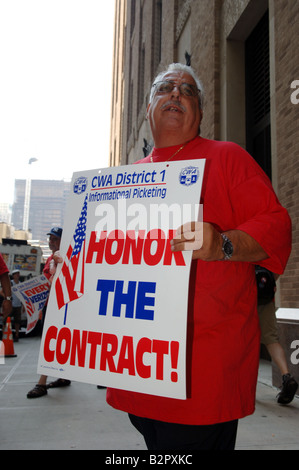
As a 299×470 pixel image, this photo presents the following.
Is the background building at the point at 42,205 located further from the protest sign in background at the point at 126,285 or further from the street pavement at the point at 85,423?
the protest sign in background at the point at 126,285

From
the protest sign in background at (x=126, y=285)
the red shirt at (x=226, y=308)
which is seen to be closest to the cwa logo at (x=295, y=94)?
the red shirt at (x=226, y=308)

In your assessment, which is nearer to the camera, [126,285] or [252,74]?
A: [126,285]

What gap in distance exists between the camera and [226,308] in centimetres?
147

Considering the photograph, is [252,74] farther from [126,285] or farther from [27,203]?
[27,203]

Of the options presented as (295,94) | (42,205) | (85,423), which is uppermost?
(42,205)

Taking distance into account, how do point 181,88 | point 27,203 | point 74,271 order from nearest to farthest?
point 74,271 < point 181,88 < point 27,203

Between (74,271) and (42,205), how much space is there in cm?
15767

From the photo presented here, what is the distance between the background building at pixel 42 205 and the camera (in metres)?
153

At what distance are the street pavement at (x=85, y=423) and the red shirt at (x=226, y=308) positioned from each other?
2080mm

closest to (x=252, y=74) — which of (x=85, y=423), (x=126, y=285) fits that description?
(x=85, y=423)

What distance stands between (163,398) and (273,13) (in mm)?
6526

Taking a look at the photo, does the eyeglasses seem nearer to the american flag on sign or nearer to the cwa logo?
the american flag on sign

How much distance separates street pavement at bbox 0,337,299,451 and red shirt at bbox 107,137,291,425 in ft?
6.83


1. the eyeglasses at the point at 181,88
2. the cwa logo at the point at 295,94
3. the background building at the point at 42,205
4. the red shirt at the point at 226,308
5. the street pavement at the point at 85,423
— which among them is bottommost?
the street pavement at the point at 85,423
